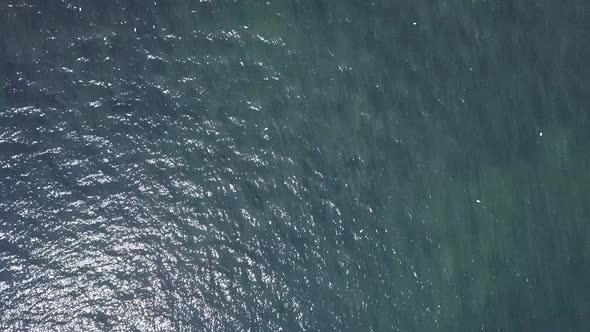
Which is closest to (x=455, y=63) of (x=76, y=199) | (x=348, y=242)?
(x=348, y=242)

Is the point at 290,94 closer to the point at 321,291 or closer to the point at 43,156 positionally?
the point at 321,291

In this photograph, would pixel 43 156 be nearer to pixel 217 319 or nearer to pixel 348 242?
pixel 217 319

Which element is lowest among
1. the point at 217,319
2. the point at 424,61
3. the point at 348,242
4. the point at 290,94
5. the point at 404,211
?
the point at 217,319

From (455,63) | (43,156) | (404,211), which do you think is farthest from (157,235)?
(455,63)

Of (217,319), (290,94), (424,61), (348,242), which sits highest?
(424,61)

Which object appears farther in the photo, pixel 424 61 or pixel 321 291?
pixel 424 61

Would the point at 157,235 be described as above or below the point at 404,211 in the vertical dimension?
below
